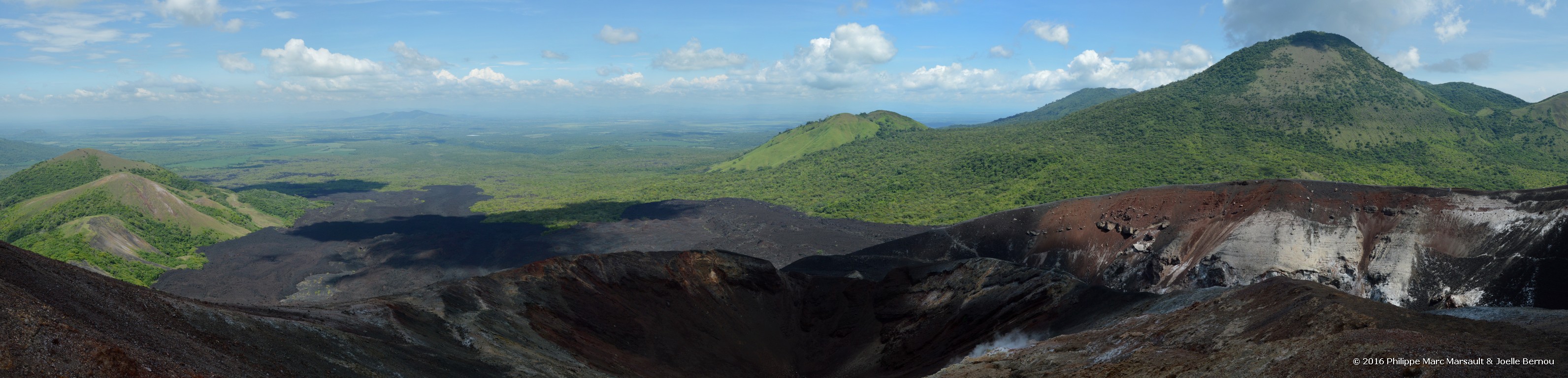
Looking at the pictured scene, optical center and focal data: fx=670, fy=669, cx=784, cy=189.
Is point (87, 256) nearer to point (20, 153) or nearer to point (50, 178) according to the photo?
point (50, 178)

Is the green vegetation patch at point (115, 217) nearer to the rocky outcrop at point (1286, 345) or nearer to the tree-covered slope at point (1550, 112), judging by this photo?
the rocky outcrop at point (1286, 345)

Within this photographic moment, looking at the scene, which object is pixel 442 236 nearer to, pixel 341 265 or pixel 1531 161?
pixel 341 265

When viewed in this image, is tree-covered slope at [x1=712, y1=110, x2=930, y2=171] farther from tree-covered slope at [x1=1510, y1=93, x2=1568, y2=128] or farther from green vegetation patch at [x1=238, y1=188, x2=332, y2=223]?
tree-covered slope at [x1=1510, y1=93, x2=1568, y2=128]

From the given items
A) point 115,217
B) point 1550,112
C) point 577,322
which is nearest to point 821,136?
point 115,217

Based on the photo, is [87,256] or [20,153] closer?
[87,256]

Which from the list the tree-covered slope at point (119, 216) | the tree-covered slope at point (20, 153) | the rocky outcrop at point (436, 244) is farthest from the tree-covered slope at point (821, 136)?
the tree-covered slope at point (20, 153)

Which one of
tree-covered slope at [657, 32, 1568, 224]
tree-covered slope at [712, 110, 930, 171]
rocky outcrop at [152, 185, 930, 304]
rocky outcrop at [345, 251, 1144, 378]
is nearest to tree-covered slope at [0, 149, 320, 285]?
rocky outcrop at [152, 185, 930, 304]
